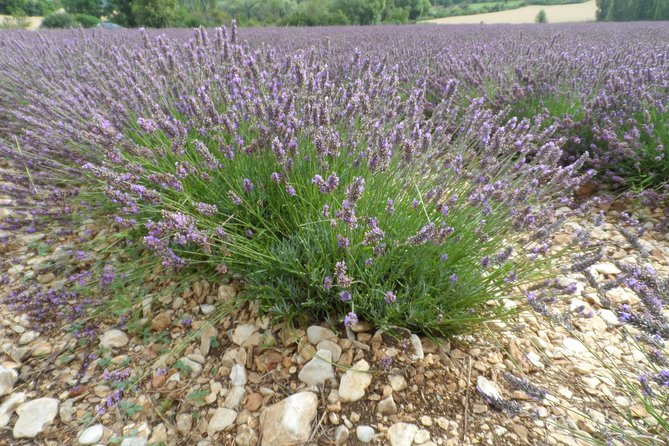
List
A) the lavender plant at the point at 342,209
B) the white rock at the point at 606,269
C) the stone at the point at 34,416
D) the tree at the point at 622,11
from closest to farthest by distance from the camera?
the stone at the point at 34,416 < the lavender plant at the point at 342,209 < the white rock at the point at 606,269 < the tree at the point at 622,11

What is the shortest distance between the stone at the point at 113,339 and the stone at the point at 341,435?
3.43 ft

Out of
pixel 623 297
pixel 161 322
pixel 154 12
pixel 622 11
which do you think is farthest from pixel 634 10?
pixel 161 322

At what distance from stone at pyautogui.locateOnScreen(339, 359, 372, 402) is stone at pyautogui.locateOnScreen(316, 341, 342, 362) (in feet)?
0.24

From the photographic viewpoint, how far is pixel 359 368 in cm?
145

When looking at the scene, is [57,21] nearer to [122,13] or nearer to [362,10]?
[122,13]

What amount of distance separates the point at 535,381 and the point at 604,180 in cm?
237

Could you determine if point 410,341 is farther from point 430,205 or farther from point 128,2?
point 128,2

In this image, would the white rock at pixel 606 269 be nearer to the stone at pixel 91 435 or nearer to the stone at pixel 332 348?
the stone at pixel 332 348

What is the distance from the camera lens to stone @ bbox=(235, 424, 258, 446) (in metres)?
1.28

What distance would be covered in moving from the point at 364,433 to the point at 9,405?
1356mm

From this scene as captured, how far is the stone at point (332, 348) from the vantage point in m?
1.49

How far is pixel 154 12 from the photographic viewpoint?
19.6 metres

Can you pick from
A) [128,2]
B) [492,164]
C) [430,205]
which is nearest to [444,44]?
[492,164]

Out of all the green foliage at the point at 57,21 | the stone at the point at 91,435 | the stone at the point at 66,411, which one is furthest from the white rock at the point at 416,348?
the green foliage at the point at 57,21
